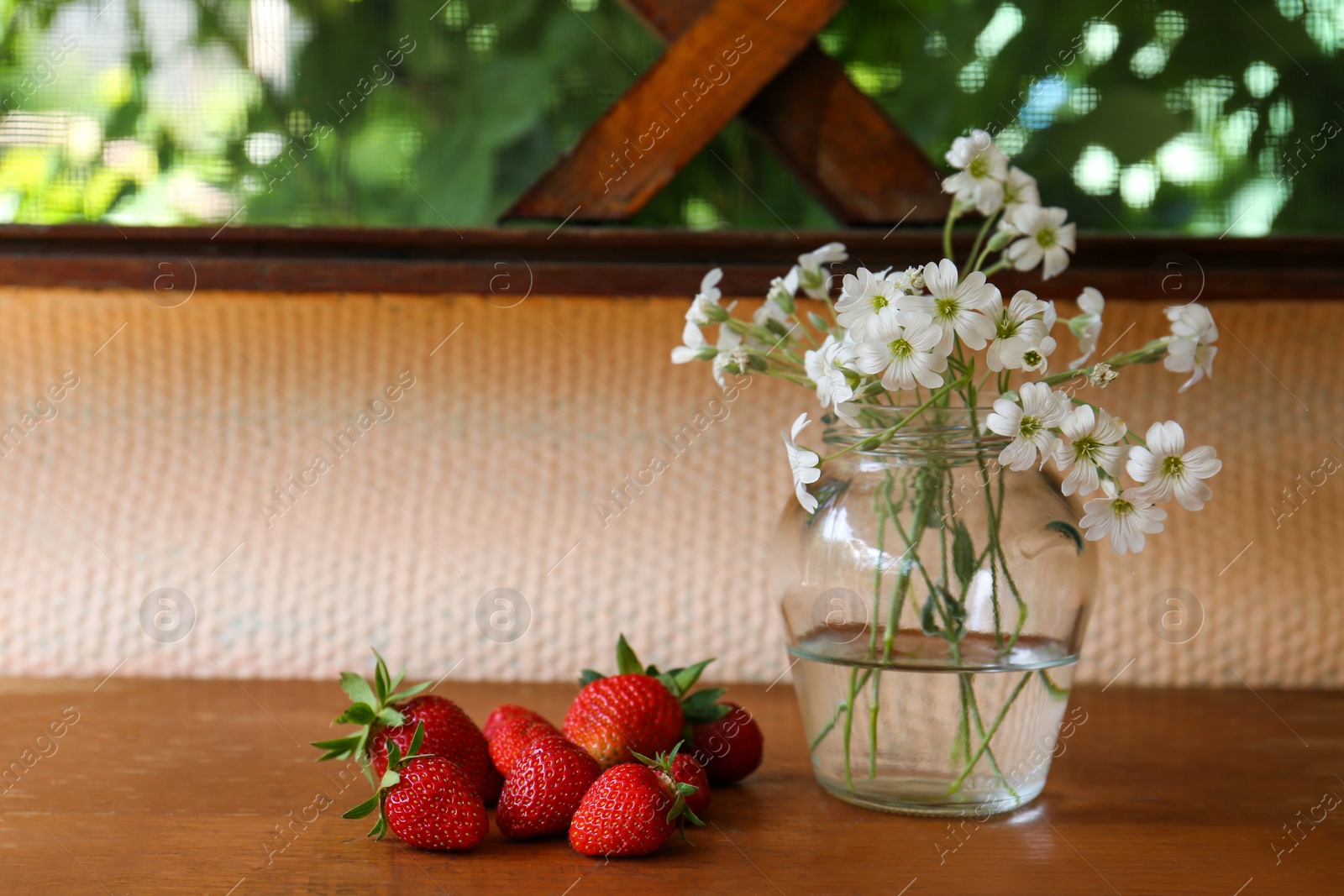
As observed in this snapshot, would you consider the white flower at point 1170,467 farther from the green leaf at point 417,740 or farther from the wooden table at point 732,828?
the green leaf at point 417,740

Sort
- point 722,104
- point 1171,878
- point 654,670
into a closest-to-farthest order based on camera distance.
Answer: point 1171,878 → point 654,670 → point 722,104

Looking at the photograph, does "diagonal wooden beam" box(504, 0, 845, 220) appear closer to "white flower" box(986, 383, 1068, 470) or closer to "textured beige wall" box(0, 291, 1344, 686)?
"textured beige wall" box(0, 291, 1344, 686)

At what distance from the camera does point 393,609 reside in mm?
1008

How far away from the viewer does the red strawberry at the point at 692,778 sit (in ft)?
1.99

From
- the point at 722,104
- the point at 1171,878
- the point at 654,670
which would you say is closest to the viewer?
the point at 1171,878

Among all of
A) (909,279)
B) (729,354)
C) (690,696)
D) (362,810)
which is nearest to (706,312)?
(729,354)

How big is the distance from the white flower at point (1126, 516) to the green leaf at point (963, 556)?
0.22ft

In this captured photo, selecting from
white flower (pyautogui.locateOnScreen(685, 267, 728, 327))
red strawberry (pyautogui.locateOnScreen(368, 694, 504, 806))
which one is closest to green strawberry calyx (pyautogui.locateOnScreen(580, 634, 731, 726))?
red strawberry (pyautogui.locateOnScreen(368, 694, 504, 806))

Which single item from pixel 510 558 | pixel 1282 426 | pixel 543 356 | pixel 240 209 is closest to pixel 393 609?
pixel 510 558

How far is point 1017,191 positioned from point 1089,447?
7.4 inches

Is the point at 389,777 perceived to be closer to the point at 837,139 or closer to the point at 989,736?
the point at 989,736

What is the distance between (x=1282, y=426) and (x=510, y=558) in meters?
0.71

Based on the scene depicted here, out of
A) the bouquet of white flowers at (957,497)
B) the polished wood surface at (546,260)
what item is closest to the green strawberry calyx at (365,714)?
the bouquet of white flowers at (957,497)

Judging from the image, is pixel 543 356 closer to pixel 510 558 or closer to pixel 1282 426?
pixel 510 558
